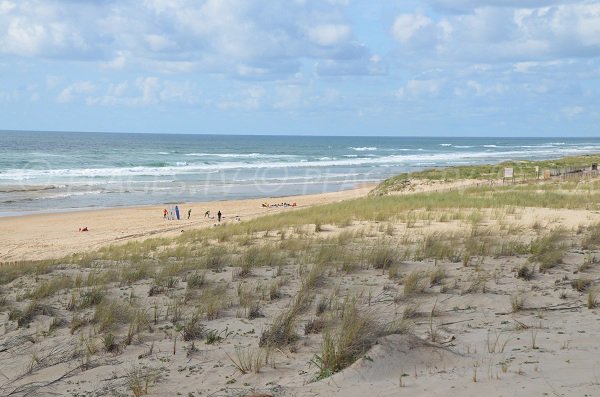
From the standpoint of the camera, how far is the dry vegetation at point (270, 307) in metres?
5.25

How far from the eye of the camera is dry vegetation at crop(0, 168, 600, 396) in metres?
5.25

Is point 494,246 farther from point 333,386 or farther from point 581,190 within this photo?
point 581,190

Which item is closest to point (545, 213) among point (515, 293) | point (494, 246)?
point (494, 246)

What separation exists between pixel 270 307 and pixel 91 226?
21081 millimetres

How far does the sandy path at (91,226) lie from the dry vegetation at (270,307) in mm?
9181

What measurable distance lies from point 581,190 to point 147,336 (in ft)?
71.2

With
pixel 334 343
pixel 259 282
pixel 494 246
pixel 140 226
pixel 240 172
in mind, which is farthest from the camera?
pixel 240 172

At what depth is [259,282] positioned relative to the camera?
28.6 feet

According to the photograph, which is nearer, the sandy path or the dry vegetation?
the dry vegetation

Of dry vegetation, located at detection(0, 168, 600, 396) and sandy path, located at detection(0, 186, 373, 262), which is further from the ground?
dry vegetation, located at detection(0, 168, 600, 396)

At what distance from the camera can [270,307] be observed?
24.4ft

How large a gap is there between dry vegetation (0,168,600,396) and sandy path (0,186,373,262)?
361 inches

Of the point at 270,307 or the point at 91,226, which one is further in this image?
the point at 91,226

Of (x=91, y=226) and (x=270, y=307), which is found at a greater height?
(x=270, y=307)
